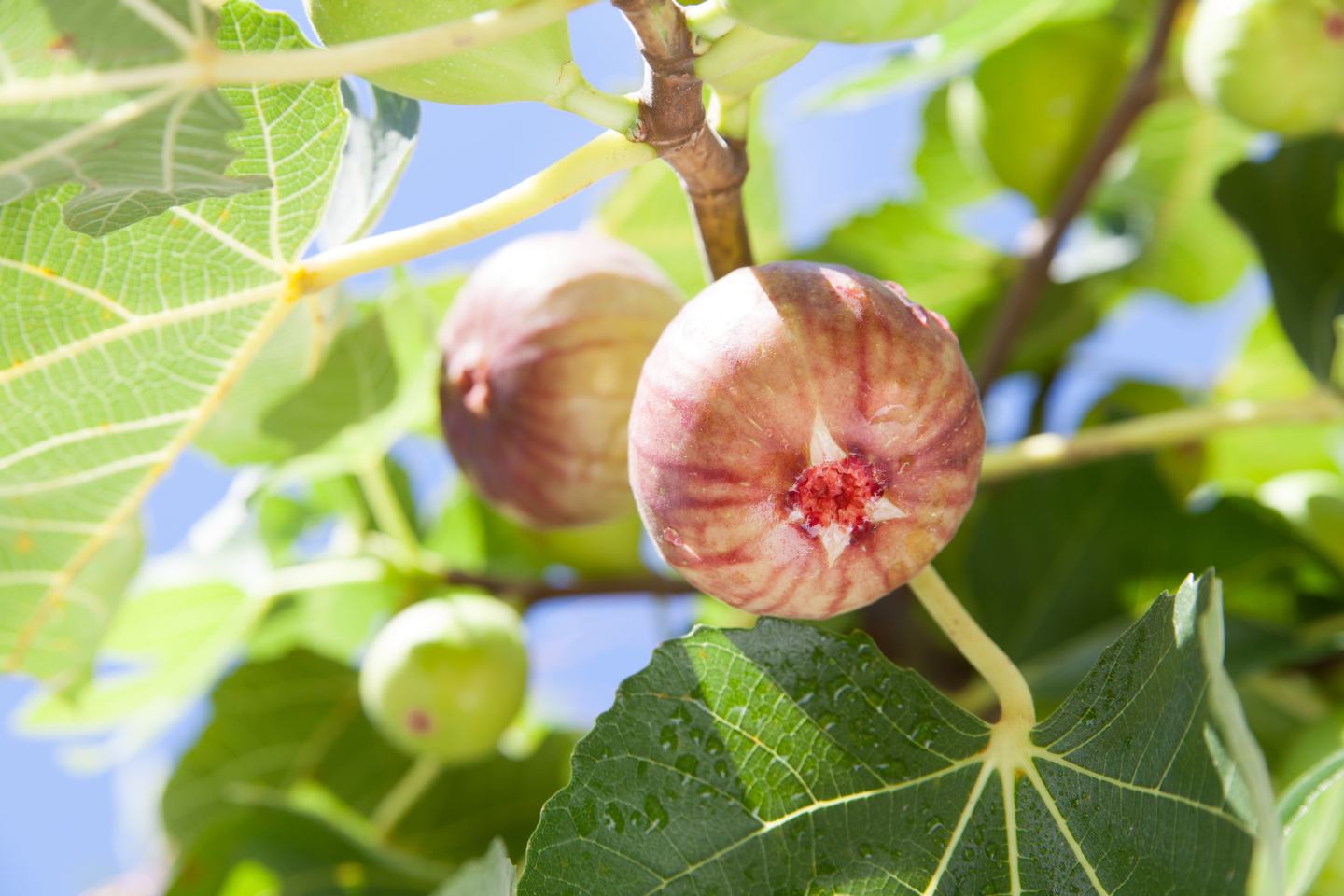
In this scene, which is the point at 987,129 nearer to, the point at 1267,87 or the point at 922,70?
the point at 922,70

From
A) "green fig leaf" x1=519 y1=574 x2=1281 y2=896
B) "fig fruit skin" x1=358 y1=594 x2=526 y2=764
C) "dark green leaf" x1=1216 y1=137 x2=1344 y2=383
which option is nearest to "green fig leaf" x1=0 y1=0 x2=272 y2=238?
"green fig leaf" x1=519 y1=574 x2=1281 y2=896

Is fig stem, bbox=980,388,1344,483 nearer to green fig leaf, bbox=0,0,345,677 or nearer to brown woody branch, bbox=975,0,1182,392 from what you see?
brown woody branch, bbox=975,0,1182,392

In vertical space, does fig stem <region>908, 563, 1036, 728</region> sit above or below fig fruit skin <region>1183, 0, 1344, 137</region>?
below

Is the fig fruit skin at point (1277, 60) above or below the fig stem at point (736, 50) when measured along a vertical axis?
below

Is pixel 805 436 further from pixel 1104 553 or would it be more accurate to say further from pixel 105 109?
pixel 1104 553

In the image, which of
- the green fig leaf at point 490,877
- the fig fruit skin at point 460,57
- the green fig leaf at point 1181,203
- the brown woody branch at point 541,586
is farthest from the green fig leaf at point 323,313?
the green fig leaf at point 1181,203

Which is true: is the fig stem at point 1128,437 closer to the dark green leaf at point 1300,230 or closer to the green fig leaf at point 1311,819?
the dark green leaf at point 1300,230
